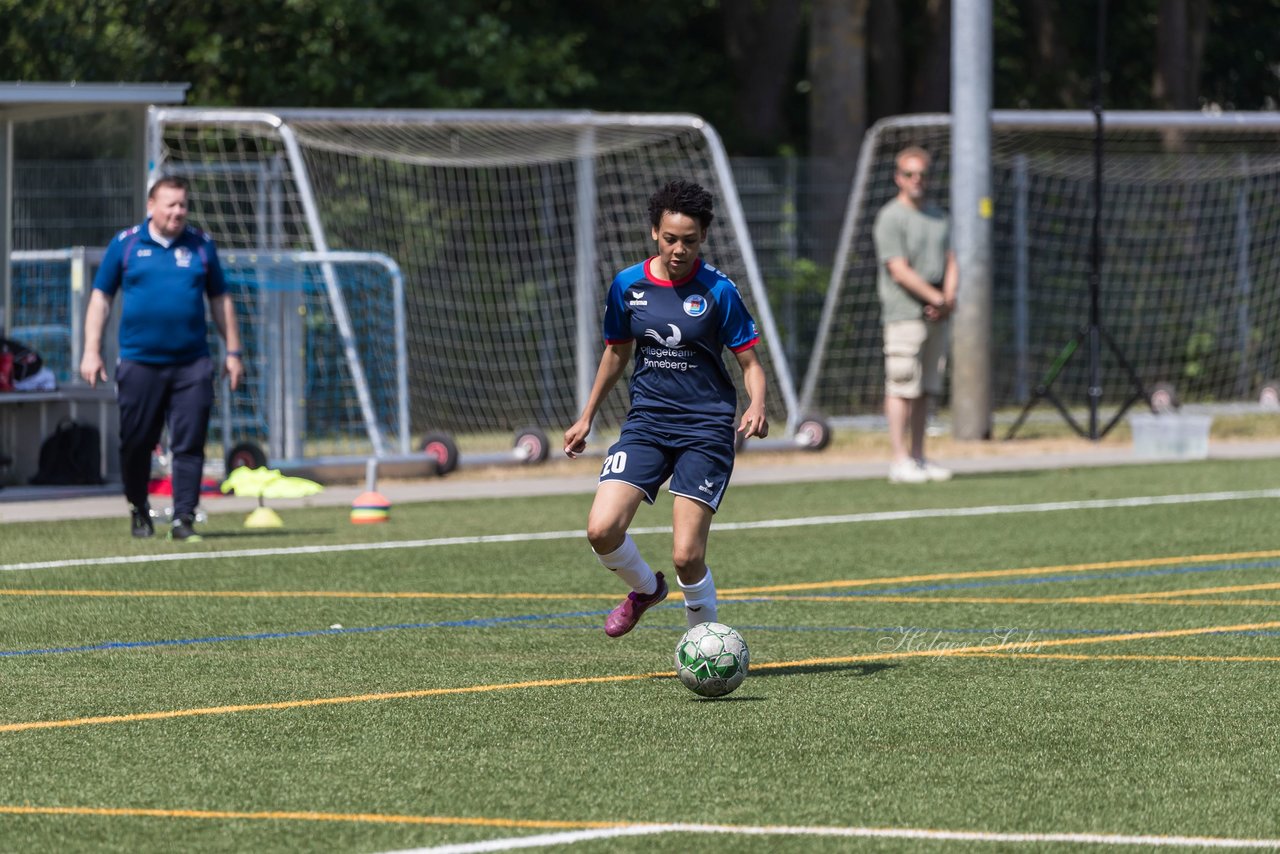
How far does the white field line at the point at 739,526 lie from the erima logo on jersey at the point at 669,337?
432cm

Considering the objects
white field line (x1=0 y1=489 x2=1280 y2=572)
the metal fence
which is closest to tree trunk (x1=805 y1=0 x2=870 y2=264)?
the metal fence

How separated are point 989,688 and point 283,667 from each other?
8.38 feet

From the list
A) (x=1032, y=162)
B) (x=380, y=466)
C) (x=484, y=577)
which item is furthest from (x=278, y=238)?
(x=1032, y=162)

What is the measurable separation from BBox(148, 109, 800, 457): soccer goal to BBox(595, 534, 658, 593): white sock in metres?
9.58

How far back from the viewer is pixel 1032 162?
24.3 metres

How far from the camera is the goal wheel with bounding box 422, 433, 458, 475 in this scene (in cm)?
1672

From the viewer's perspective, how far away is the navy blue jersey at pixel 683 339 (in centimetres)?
782

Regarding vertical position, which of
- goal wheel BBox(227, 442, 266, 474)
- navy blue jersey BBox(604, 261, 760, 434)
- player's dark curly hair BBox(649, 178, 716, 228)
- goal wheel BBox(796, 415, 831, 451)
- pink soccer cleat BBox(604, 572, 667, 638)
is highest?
player's dark curly hair BBox(649, 178, 716, 228)

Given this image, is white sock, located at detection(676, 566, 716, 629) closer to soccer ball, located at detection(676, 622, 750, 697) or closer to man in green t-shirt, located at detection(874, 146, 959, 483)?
soccer ball, located at detection(676, 622, 750, 697)

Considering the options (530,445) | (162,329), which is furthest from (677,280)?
(530,445)

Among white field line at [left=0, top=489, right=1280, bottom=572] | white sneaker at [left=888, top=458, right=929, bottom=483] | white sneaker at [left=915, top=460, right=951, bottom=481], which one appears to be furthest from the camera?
white sneaker at [left=915, top=460, right=951, bottom=481]

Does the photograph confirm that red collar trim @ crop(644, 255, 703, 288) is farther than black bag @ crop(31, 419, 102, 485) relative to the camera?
No

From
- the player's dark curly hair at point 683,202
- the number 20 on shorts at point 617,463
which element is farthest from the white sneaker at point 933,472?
the player's dark curly hair at point 683,202

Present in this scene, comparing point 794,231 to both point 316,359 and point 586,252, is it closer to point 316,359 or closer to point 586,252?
point 586,252
